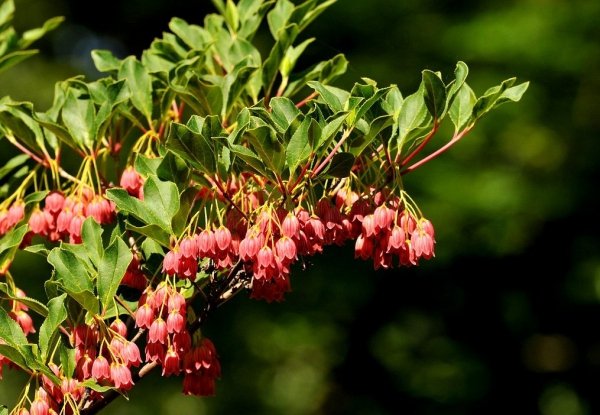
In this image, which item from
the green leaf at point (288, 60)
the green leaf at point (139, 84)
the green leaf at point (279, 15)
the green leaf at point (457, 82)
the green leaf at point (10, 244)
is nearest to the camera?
the green leaf at point (457, 82)

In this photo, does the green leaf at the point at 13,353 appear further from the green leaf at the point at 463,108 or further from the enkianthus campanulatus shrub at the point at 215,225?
the green leaf at the point at 463,108

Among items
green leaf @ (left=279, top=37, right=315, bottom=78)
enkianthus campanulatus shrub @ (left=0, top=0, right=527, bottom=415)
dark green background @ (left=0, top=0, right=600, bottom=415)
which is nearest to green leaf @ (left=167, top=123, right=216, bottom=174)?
enkianthus campanulatus shrub @ (left=0, top=0, right=527, bottom=415)

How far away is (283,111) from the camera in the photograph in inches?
56.4

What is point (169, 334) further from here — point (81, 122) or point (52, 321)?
point (81, 122)

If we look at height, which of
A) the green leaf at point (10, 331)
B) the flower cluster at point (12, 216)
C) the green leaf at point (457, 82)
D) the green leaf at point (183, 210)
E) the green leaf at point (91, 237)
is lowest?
the flower cluster at point (12, 216)

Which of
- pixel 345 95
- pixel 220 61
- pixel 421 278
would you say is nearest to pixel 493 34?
pixel 421 278

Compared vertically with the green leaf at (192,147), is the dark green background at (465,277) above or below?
below

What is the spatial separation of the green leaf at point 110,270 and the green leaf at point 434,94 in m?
0.46

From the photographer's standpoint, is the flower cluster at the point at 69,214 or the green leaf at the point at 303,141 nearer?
the green leaf at the point at 303,141

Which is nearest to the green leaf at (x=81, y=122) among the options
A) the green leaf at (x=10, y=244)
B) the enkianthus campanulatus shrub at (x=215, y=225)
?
the enkianthus campanulatus shrub at (x=215, y=225)

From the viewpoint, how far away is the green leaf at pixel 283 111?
1424 millimetres

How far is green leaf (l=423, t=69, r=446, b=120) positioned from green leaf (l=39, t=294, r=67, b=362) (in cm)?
56

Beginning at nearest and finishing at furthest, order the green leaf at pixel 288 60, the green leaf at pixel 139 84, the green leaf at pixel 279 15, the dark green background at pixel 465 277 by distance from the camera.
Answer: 1. the green leaf at pixel 139 84
2. the green leaf at pixel 288 60
3. the green leaf at pixel 279 15
4. the dark green background at pixel 465 277

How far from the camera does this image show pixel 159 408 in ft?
21.3
